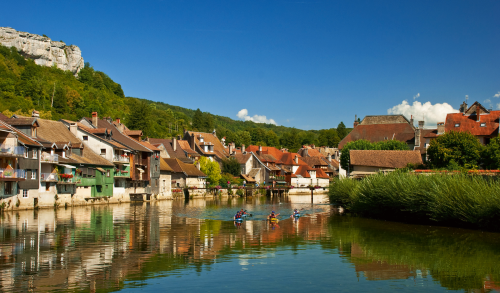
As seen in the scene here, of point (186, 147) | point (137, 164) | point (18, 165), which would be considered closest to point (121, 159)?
point (137, 164)

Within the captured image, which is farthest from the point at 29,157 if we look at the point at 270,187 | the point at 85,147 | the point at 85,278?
Result: the point at 270,187

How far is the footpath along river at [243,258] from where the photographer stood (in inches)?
629

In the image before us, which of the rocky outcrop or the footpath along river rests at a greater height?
the rocky outcrop

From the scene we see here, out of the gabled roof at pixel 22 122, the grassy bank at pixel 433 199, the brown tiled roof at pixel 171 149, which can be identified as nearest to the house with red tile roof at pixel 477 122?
the grassy bank at pixel 433 199

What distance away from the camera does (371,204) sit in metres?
38.9

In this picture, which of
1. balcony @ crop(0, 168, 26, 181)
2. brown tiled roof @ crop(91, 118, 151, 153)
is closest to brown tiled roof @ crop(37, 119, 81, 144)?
balcony @ crop(0, 168, 26, 181)

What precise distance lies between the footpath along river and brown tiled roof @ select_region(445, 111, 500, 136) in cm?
5367

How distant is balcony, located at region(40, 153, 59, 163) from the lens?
45.2 metres

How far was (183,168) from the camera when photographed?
79000 mm

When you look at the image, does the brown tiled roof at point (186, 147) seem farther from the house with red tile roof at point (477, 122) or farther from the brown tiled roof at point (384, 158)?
the house with red tile roof at point (477, 122)

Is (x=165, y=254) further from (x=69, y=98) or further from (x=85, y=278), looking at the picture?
(x=69, y=98)

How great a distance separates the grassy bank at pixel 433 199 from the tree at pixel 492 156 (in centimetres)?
2435

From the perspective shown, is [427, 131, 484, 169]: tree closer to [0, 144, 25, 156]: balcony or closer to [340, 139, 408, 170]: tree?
[340, 139, 408, 170]: tree

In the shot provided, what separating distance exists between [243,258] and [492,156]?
1884 inches
